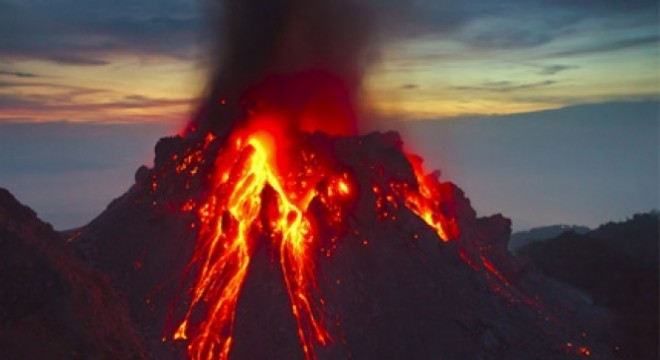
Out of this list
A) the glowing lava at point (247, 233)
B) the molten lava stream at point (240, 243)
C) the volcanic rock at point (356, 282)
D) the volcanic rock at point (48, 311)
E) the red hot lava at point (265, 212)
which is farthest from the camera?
the volcanic rock at point (356, 282)

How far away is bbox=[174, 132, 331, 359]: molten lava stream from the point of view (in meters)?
36.6

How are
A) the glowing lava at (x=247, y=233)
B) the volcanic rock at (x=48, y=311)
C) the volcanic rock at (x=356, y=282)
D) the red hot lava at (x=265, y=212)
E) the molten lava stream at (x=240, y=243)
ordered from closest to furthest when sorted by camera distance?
the volcanic rock at (x=48, y=311)
the molten lava stream at (x=240, y=243)
the glowing lava at (x=247, y=233)
the red hot lava at (x=265, y=212)
the volcanic rock at (x=356, y=282)

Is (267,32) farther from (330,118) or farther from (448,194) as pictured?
(448,194)

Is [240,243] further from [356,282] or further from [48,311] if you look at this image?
[48,311]

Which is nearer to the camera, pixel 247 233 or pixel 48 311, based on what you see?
pixel 48 311

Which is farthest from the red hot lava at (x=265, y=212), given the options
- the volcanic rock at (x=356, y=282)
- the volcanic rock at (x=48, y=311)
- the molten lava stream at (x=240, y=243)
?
the volcanic rock at (x=48, y=311)

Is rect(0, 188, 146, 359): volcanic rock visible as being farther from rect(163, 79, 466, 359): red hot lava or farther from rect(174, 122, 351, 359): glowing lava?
rect(163, 79, 466, 359): red hot lava

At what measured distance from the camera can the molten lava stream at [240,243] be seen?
3662 cm

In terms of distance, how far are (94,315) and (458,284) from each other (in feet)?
64.0

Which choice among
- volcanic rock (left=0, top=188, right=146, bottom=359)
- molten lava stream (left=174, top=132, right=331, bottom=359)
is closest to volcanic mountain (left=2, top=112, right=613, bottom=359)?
molten lava stream (left=174, top=132, right=331, bottom=359)

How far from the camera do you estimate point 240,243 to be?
39812mm

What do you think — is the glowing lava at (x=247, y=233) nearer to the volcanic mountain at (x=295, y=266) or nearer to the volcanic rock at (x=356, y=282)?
the volcanic mountain at (x=295, y=266)

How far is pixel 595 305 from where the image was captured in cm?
5206

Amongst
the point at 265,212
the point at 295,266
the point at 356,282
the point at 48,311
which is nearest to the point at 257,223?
the point at 265,212
